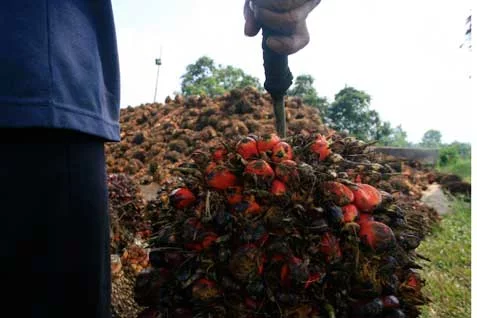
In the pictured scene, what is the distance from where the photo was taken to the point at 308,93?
25.2 metres

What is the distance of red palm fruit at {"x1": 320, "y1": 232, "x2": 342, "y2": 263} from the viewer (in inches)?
44.5

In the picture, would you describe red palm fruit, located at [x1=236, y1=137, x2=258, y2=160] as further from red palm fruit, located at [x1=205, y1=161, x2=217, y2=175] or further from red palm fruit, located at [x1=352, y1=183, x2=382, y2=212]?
red palm fruit, located at [x1=352, y1=183, x2=382, y2=212]

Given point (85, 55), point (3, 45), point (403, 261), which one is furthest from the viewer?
point (403, 261)

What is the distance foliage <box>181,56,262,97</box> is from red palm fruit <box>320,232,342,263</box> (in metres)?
25.2

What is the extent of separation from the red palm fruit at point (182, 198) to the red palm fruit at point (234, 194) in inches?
4.5

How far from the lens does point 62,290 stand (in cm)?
80

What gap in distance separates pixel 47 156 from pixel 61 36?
0.19 metres

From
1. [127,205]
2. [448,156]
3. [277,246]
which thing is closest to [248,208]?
[277,246]

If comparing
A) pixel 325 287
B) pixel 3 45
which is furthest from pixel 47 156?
pixel 325 287

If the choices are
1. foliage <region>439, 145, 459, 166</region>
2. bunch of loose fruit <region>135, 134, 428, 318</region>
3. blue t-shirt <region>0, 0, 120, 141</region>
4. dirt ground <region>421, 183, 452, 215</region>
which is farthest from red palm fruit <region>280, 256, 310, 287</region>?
foliage <region>439, 145, 459, 166</region>

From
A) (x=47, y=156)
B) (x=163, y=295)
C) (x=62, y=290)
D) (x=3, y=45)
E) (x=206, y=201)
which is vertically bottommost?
(x=163, y=295)

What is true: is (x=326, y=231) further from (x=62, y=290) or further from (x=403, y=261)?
(x=62, y=290)

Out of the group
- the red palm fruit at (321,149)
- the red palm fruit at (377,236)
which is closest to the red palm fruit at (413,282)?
the red palm fruit at (377,236)

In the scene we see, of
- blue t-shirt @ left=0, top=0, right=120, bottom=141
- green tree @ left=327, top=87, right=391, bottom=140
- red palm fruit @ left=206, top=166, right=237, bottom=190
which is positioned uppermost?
green tree @ left=327, top=87, right=391, bottom=140
